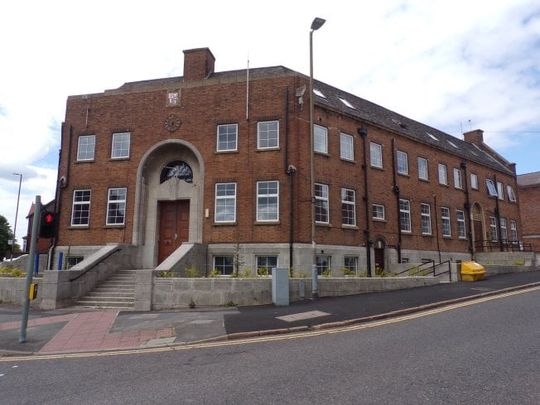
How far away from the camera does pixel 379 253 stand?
22.0 m

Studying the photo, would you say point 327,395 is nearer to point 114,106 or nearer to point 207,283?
point 207,283

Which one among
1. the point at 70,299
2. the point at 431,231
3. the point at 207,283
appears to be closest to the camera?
the point at 207,283

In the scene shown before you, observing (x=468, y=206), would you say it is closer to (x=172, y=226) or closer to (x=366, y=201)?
(x=366, y=201)

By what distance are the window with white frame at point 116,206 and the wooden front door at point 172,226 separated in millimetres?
1739

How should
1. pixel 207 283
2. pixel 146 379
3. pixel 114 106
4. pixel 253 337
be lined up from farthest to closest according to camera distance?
pixel 114 106 → pixel 207 283 → pixel 253 337 → pixel 146 379

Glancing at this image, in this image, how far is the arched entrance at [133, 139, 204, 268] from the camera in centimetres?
1958

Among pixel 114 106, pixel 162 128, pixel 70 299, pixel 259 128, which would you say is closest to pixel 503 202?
pixel 259 128

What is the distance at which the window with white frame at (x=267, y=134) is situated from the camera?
19234mm

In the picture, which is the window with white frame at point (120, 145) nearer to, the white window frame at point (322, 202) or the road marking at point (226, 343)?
the white window frame at point (322, 202)

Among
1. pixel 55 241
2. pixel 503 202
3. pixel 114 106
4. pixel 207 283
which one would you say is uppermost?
pixel 114 106

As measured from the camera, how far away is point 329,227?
19438 millimetres

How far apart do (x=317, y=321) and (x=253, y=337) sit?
187 centimetres

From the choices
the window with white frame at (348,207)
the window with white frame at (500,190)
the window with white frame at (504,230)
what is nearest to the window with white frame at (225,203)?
the window with white frame at (348,207)

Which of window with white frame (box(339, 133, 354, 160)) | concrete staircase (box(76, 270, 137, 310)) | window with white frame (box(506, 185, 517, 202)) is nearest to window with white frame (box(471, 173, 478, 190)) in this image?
window with white frame (box(506, 185, 517, 202))
